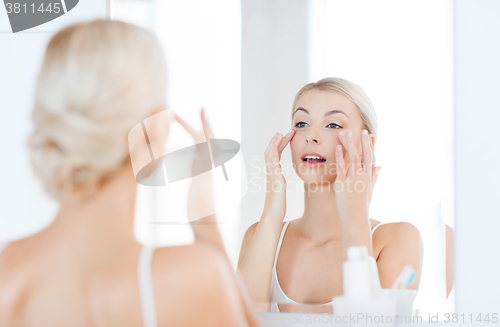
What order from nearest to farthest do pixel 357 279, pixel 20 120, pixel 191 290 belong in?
pixel 191 290, pixel 357 279, pixel 20 120

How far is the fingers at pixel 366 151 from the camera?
848 millimetres

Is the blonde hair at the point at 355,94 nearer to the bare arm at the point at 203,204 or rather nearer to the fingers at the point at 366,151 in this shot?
the fingers at the point at 366,151

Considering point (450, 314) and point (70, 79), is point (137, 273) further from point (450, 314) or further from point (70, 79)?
point (450, 314)

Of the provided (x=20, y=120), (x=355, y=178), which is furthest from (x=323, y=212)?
(x=20, y=120)

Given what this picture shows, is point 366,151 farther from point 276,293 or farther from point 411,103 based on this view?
point 276,293

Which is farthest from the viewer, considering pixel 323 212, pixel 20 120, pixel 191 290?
pixel 20 120

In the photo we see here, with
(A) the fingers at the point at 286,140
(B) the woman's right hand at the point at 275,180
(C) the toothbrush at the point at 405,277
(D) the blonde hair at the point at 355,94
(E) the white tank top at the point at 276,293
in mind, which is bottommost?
(E) the white tank top at the point at 276,293

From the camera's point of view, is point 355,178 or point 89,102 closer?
point 89,102

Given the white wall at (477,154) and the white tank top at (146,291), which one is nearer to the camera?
the white tank top at (146,291)

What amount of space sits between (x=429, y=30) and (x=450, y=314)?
49cm

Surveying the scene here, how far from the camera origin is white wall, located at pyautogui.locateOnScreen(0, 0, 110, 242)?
43.9 inches

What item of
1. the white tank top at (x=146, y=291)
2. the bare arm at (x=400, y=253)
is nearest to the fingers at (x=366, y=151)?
the bare arm at (x=400, y=253)

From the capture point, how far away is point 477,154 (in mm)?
810

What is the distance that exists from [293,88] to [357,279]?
363 mm
